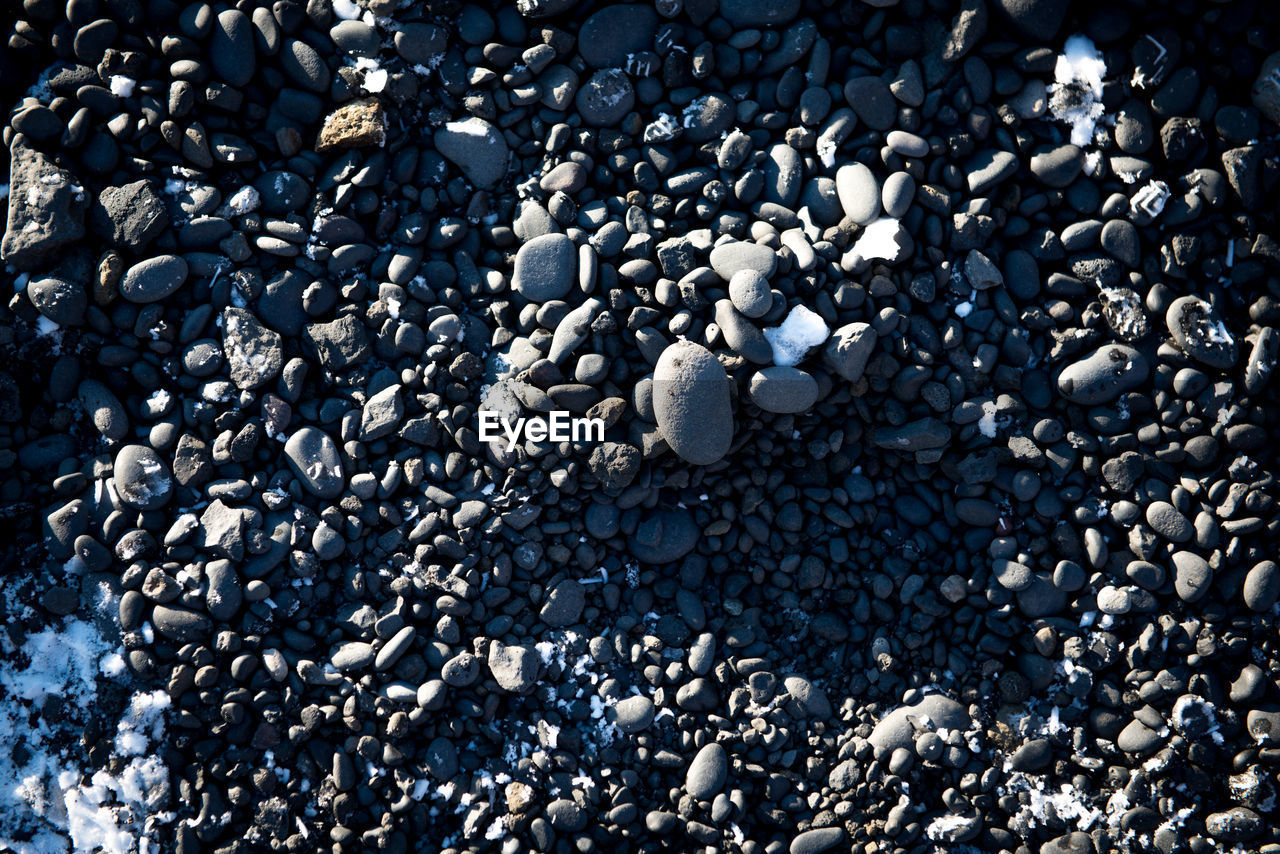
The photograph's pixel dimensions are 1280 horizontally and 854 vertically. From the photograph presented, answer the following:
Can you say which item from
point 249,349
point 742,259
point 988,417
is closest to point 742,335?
point 742,259

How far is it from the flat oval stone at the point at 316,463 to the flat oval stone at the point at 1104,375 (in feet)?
7.55

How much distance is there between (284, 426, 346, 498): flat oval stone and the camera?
2668mm

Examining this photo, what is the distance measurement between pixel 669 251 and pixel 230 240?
54.4 inches

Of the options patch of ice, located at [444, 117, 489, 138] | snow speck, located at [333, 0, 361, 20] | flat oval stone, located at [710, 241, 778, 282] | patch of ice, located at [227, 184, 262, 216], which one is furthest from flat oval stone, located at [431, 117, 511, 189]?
flat oval stone, located at [710, 241, 778, 282]

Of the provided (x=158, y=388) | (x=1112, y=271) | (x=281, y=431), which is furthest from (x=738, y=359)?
(x=158, y=388)

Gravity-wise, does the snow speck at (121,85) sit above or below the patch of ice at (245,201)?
above

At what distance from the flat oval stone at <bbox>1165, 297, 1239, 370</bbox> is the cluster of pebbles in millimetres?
16

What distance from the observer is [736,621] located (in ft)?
9.17

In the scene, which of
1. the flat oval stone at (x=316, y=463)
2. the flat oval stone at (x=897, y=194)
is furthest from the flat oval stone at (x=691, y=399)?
the flat oval stone at (x=316, y=463)

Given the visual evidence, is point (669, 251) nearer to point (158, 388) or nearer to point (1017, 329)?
point (1017, 329)

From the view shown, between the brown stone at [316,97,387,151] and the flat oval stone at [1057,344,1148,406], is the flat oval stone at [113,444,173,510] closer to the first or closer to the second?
the brown stone at [316,97,387,151]

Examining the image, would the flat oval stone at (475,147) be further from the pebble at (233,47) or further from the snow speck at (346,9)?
the pebble at (233,47)

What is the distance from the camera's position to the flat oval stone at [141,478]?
2639 millimetres

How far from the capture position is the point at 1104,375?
2691 mm
